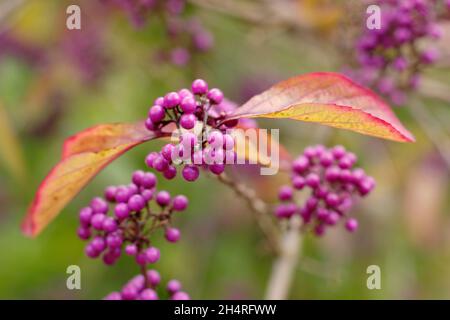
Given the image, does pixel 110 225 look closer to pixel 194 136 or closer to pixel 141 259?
pixel 141 259

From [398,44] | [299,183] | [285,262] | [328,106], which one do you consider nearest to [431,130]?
[398,44]

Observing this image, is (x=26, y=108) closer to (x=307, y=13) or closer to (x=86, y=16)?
(x=86, y=16)

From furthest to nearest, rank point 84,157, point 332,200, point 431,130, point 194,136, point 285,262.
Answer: point 431,130
point 285,262
point 332,200
point 84,157
point 194,136

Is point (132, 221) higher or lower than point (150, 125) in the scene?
lower

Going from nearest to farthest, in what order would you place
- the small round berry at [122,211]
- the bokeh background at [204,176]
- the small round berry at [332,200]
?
the small round berry at [122,211] → the small round berry at [332,200] → the bokeh background at [204,176]

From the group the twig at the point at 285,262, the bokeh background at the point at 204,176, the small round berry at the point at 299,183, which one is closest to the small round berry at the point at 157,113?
the small round berry at the point at 299,183

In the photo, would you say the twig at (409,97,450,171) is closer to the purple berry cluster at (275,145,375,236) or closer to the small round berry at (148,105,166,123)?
the purple berry cluster at (275,145,375,236)

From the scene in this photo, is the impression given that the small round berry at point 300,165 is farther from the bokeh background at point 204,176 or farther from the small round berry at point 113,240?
the bokeh background at point 204,176
